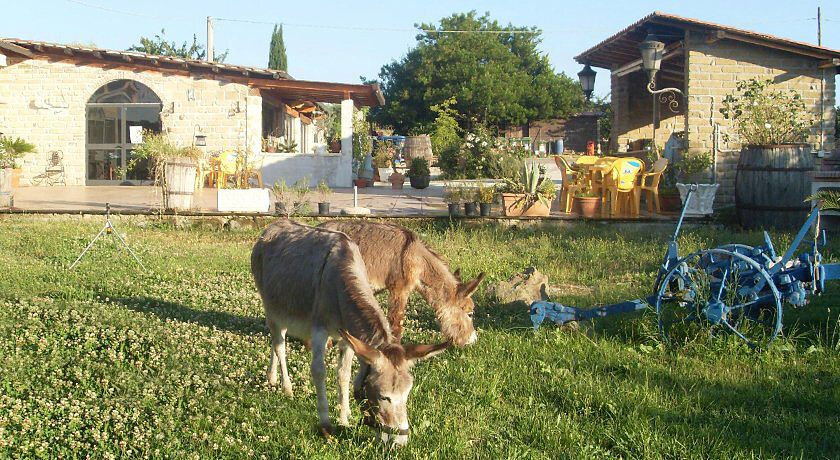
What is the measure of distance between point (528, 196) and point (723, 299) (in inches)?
302

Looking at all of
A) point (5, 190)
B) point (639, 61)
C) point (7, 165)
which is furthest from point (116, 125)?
point (639, 61)

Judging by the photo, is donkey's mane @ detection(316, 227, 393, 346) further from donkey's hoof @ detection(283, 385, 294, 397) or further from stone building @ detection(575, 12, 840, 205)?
stone building @ detection(575, 12, 840, 205)

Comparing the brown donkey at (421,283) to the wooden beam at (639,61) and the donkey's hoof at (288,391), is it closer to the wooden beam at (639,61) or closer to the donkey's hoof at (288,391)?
the donkey's hoof at (288,391)

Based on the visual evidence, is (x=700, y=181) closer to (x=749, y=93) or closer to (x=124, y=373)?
(x=749, y=93)

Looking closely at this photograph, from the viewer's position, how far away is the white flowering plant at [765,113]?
1334 centimetres

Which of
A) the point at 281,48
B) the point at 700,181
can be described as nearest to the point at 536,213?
the point at 700,181

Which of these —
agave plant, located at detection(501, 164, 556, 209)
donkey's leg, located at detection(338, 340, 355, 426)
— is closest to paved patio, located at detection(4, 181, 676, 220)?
agave plant, located at detection(501, 164, 556, 209)

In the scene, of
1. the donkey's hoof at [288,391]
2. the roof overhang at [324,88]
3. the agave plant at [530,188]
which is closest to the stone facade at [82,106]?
the roof overhang at [324,88]

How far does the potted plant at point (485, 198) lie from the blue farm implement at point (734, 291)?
22.3ft

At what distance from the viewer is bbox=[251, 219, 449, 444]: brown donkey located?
3.81m

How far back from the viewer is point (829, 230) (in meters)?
11.5

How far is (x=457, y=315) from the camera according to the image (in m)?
5.89

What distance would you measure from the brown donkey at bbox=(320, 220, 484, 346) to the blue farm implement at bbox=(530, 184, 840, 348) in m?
0.71

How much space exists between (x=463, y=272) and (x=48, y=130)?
16.4 metres
